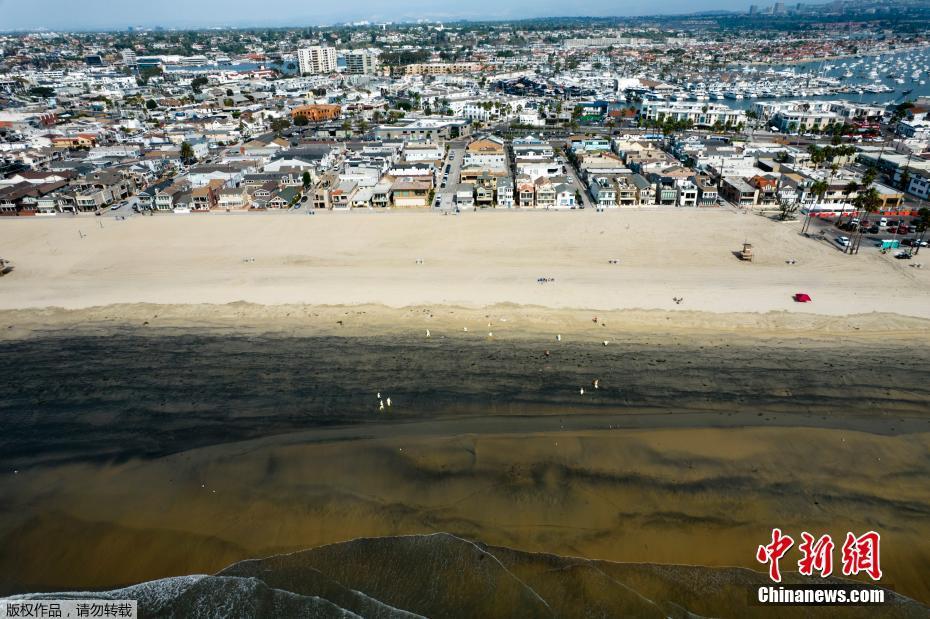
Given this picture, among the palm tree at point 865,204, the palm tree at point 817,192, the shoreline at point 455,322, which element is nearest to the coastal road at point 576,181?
the palm tree at point 817,192

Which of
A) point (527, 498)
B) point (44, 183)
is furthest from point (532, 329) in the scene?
point (44, 183)

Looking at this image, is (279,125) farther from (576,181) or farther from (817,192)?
(817,192)

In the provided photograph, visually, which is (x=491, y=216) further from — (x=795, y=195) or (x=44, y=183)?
(x=44, y=183)

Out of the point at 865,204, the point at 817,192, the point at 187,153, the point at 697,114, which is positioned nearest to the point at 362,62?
the point at 187,153

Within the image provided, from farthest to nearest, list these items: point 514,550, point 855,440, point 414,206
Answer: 1. point 414,206
2. point 855,440
3. point 514,550

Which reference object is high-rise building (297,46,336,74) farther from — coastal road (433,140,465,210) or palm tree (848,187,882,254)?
palm tree (848,187,882,254)

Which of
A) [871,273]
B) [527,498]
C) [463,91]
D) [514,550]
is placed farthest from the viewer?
[463,91]
